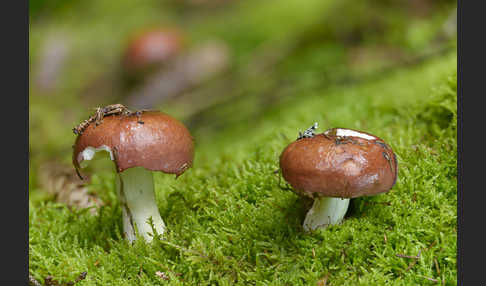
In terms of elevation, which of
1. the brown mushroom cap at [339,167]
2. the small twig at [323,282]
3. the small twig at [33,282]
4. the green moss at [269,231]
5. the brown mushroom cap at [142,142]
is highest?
the brown mushroom cap at [142,142]

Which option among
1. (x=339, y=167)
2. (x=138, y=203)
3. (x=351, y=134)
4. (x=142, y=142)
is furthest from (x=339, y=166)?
(x=138, y=203)

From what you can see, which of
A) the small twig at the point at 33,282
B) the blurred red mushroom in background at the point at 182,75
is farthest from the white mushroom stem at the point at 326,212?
the blurred red mushroom in background at the point at 182,75

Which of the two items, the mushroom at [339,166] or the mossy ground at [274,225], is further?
the mossy ground at [274,225]

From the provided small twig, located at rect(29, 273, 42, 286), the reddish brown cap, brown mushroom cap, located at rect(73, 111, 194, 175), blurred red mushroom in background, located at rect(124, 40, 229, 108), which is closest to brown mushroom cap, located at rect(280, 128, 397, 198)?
brown mushroom cap, located at rect(73, 111, 194, 175)

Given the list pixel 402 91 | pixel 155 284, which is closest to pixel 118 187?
pixel 155 284

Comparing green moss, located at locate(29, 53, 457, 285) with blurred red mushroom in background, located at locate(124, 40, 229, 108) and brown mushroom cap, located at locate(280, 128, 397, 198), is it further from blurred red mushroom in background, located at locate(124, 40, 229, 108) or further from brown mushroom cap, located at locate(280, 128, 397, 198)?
blurred red mushroom in background, located at locate(124, 40, 229, 108)

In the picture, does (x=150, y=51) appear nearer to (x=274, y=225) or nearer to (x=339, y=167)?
(x=274, y=225)

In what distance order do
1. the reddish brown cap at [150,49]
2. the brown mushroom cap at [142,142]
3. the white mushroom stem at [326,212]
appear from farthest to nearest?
the reddish brown cap at [150,49] → the white mushroom stem at [326,212] → the brown mushroom cap at [142,142]

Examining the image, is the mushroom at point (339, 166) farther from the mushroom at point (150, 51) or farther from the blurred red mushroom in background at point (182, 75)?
the mushroom at point (150, 51)
